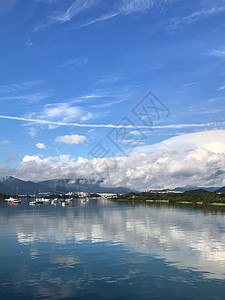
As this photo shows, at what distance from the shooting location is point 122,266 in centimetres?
4634

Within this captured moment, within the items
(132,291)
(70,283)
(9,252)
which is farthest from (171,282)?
(9,252)

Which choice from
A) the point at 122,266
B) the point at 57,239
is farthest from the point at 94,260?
the point at 57,239

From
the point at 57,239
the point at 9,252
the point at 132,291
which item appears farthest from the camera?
the point at 57,239

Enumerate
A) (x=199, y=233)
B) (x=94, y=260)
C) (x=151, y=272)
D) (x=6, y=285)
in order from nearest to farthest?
(x=6, y=285) → (x=151, y=272) → (x=94, y=260) → (x=199, y=233)

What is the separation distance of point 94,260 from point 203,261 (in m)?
19.4

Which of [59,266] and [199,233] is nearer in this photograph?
[59,266]

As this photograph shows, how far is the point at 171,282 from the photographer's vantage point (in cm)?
3781

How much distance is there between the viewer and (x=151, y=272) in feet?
140

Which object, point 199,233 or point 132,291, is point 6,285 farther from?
point 199,233

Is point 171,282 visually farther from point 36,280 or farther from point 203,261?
point 36,280

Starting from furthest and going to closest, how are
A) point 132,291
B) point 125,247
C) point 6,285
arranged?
point 125,247 < point 6,285 < point 132,291

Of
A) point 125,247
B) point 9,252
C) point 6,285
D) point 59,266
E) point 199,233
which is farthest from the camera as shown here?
point 199,233

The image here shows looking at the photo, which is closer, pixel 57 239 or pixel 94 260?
pixel 94 260

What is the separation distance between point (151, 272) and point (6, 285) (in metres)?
21.0
